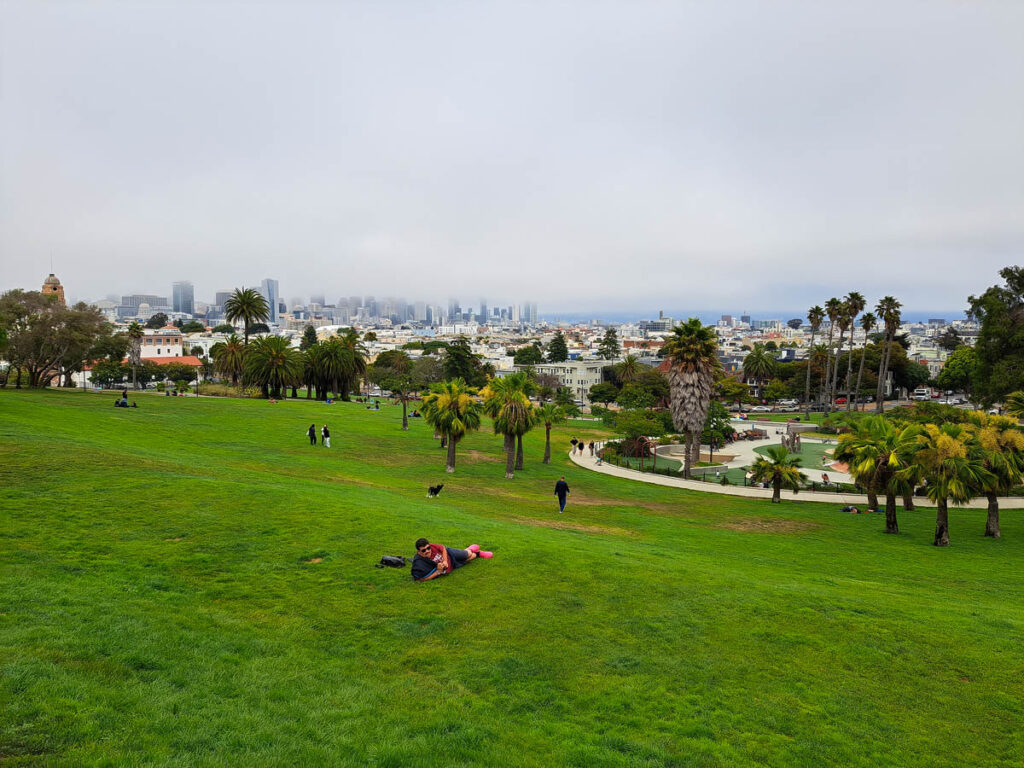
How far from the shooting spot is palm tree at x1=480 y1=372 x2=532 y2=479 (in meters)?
34.4

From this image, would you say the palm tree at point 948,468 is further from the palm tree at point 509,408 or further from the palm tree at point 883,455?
the palm tree at point 509,408

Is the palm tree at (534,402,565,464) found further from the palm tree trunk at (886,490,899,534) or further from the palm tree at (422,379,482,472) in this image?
the palm tree trunk at (886,490,899,534)

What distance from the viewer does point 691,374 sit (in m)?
43.5

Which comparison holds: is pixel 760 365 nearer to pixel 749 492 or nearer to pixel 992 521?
pixel 749 492

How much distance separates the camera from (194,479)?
1817 centimetres

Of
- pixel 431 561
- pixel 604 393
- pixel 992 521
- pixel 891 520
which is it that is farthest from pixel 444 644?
pixel 604 393

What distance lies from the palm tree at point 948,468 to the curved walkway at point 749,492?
7257 millimetres

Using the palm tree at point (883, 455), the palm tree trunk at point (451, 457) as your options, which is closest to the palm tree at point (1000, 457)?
the palm tree at point (883, 455)

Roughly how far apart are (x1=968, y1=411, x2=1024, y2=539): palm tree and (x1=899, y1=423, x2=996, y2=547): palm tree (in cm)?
35

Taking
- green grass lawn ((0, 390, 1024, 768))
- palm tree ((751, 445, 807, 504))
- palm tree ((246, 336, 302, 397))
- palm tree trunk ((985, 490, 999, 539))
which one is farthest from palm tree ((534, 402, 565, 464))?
palm tree ((246, 336, 302, 397))

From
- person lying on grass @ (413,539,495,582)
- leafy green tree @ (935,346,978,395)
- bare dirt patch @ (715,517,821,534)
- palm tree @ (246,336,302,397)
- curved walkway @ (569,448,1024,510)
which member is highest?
leafy green tree @ (935,346,978,395)

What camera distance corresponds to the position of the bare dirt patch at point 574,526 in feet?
67.6

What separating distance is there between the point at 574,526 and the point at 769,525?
1030cm

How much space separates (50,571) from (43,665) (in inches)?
148
